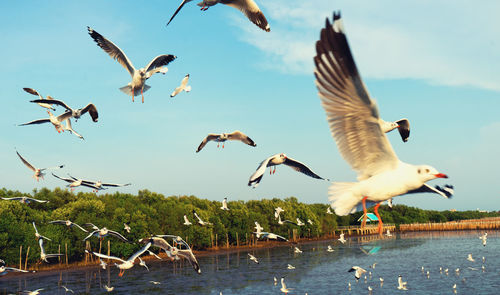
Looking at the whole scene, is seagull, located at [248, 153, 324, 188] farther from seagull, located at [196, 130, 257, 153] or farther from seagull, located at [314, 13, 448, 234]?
seagull, located at [196, 130, 257, 153]

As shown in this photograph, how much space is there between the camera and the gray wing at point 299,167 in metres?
11.5

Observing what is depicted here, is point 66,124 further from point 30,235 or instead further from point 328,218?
point 328,218

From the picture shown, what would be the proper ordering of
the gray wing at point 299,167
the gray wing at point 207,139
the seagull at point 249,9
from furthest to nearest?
the gray wing at point 207,139 → the seagull at point 249,9 → the gray wing at point 299,167

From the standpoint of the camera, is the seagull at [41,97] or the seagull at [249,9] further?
the seagull at [41,97]

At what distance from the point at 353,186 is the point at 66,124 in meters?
17.7

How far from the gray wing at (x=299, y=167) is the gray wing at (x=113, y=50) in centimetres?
993

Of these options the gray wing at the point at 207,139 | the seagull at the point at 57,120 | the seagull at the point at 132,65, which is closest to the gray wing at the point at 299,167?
the gray wing at the point at 207,139

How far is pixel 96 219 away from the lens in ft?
220

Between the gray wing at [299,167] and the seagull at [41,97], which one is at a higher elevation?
the seagull at [41,97]

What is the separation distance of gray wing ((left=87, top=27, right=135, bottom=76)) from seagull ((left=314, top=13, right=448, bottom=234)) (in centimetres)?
1397

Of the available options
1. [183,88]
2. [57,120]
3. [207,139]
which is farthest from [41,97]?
[207,139]

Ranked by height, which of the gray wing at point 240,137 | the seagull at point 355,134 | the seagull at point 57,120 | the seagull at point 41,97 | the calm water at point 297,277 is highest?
the seagull at point 41,97

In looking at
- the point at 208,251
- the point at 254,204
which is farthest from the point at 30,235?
the point at 254,204

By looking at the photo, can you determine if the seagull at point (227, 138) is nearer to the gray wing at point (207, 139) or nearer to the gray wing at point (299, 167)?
the gray wing at point (207, 139)
